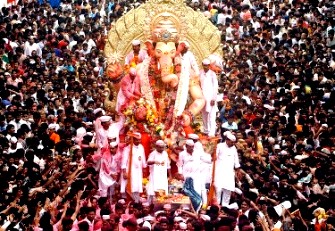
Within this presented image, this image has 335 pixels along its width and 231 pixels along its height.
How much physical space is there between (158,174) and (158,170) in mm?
70

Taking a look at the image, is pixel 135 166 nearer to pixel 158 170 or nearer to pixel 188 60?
pixel 158 170

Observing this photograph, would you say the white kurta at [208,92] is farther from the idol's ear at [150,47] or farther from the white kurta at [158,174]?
the white kurta at [158,174]

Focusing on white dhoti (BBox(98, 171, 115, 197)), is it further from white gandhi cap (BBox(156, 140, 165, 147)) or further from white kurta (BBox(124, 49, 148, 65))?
white kurta (BBox(124, 49, 148, 65))

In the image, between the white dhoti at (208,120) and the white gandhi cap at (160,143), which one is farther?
the white dhoti at (208,120)

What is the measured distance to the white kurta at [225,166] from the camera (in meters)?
21.7

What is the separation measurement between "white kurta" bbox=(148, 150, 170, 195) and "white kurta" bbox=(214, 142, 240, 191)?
969mm

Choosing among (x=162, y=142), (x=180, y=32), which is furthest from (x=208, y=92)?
(x=162, y=142)

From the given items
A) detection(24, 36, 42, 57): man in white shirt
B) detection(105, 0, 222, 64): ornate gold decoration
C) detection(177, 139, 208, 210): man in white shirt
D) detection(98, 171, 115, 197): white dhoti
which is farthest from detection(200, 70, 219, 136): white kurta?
detection(24, 36, 42, 57): man in white shirt

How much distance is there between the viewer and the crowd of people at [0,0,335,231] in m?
20.7

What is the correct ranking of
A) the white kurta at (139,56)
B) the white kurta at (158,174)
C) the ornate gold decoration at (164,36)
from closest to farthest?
the white kurta at (158,174), the ornate gold decoration at (164,36), the white kurta at (139,56)

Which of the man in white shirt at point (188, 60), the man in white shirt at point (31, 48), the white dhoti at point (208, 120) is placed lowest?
the white dhoti at point (208, 120)

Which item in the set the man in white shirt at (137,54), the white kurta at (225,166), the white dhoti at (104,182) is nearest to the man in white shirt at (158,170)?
the white dhoti at (104,182)

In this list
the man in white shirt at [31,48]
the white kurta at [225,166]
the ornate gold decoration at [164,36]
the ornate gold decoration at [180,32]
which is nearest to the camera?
the white kurta at [225,166]

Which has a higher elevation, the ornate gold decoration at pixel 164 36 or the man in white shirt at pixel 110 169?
the ornate gold decoration at pixel 164 36
